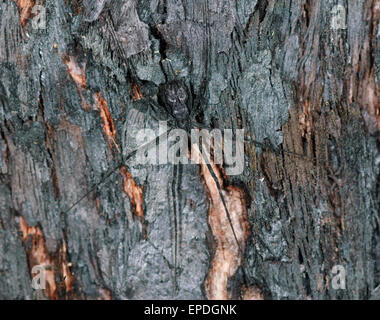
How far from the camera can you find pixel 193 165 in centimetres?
82

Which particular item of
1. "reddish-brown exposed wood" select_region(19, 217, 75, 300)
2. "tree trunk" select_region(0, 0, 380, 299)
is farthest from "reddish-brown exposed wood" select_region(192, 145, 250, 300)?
"reddish-brown exposed wood" select_region(19, 217, 75, 300)

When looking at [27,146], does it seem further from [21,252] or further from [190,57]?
[190,57]

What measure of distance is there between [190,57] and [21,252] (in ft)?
1.93

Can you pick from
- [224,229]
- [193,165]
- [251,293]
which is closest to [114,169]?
[193,165]

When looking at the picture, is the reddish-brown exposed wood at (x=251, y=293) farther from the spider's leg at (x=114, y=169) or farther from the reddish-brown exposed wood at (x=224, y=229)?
the spider's leg at (x=114, y=169)

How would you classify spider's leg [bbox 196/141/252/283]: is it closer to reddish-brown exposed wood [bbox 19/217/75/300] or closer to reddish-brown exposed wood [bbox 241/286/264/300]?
reddish-brown exposed wood [bbox 241/286/264/300]

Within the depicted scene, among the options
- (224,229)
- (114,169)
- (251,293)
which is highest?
(114,169)

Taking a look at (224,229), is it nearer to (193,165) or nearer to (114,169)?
(193,165)

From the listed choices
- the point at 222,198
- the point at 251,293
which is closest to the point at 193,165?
the point at 222,198

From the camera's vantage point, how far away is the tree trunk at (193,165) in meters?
0.77

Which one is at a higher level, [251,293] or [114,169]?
[114,169]

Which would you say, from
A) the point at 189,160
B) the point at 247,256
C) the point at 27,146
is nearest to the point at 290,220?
the point at 247,256

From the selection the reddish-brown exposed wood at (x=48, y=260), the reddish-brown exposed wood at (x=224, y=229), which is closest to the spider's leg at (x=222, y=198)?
the reddish-brown exposed wood at (x=224, y=229)

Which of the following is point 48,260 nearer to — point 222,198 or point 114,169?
point 114,169
